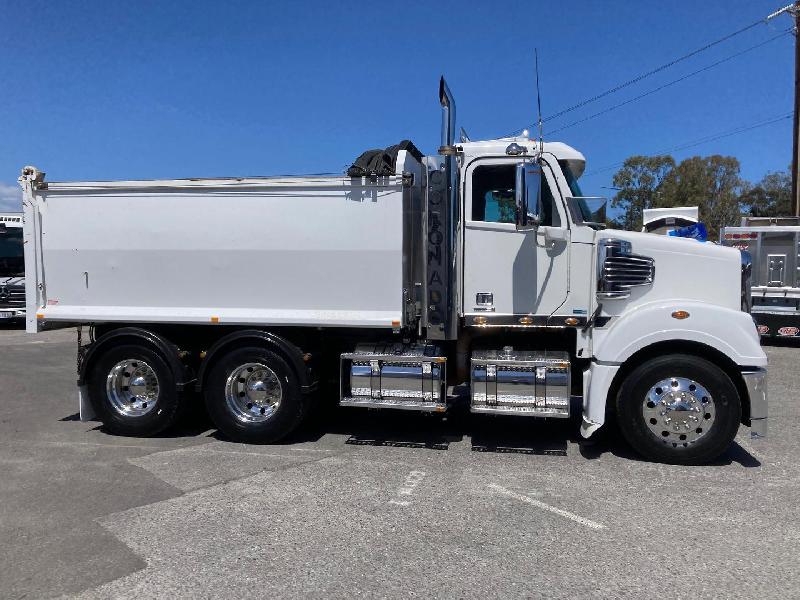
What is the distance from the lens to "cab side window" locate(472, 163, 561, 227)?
232 inches

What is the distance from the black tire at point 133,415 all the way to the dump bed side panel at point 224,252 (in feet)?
1.34

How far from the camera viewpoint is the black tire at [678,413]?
5.41m

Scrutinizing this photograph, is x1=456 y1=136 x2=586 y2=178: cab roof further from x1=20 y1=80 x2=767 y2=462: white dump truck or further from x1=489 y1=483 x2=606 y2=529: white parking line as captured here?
x1=489 y1=483 x2=606 y2=529: white parking line

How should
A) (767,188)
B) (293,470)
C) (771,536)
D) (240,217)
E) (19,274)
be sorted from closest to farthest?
(771,536) < (293,470) < (240,217) < (19,274) < (767,188)

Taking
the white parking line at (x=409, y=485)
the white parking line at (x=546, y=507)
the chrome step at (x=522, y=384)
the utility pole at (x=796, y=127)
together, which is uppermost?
the utility pole at (x=796, y=127)

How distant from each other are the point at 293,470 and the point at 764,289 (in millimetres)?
13303

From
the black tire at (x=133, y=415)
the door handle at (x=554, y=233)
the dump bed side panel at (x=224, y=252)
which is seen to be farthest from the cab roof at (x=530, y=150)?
the black tire at (x=133, y=415)

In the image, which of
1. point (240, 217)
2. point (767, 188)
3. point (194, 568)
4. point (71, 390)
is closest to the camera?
point (194, 568)

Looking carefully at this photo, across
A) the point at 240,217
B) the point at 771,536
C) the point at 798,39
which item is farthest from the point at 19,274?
the point at 798,39

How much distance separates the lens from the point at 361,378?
612 cm

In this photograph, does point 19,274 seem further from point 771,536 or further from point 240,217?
point 771,536

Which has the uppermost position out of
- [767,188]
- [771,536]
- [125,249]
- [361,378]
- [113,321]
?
[767,188]

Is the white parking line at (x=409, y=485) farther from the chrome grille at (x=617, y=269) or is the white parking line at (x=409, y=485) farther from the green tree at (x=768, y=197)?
the green tree at (x=768, y=197)

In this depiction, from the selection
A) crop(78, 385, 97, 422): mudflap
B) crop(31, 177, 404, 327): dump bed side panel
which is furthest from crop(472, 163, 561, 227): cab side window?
crop(78, 385, 97, 422): mudflap
